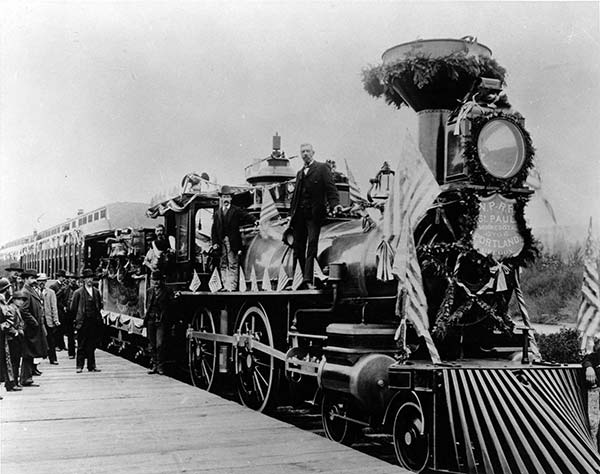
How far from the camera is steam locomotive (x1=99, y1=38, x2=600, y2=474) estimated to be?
5.10m

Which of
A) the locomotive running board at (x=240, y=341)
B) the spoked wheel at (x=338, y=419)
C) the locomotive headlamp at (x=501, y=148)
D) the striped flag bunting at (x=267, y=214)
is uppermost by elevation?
the locomotive headlamp at (x=501, y=148)

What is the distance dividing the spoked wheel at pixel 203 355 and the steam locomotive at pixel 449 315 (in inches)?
95.3

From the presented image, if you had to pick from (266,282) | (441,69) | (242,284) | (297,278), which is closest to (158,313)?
(242,284)

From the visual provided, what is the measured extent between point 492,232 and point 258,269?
11.0 feet

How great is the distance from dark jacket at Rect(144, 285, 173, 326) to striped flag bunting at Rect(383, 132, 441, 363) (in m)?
6.10

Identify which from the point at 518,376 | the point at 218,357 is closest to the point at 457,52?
the point at 518,376

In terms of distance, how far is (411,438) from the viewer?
533cm

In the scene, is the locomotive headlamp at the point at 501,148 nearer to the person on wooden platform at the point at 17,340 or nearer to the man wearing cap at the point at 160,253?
the person on wooden platform at the point at 17,340

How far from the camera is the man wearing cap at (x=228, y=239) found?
9023mm

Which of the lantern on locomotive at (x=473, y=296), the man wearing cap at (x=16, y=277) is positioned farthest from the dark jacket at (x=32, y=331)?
the lantern on locomotive at (x=473, y=296)

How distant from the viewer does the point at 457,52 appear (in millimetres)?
6078

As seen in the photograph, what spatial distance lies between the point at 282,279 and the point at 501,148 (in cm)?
280

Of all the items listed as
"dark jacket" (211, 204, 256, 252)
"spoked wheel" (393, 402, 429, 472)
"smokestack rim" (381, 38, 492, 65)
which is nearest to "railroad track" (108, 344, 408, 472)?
"spoked wheel" (393, 402, 429, 472)

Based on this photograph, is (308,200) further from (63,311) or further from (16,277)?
(63,311)
